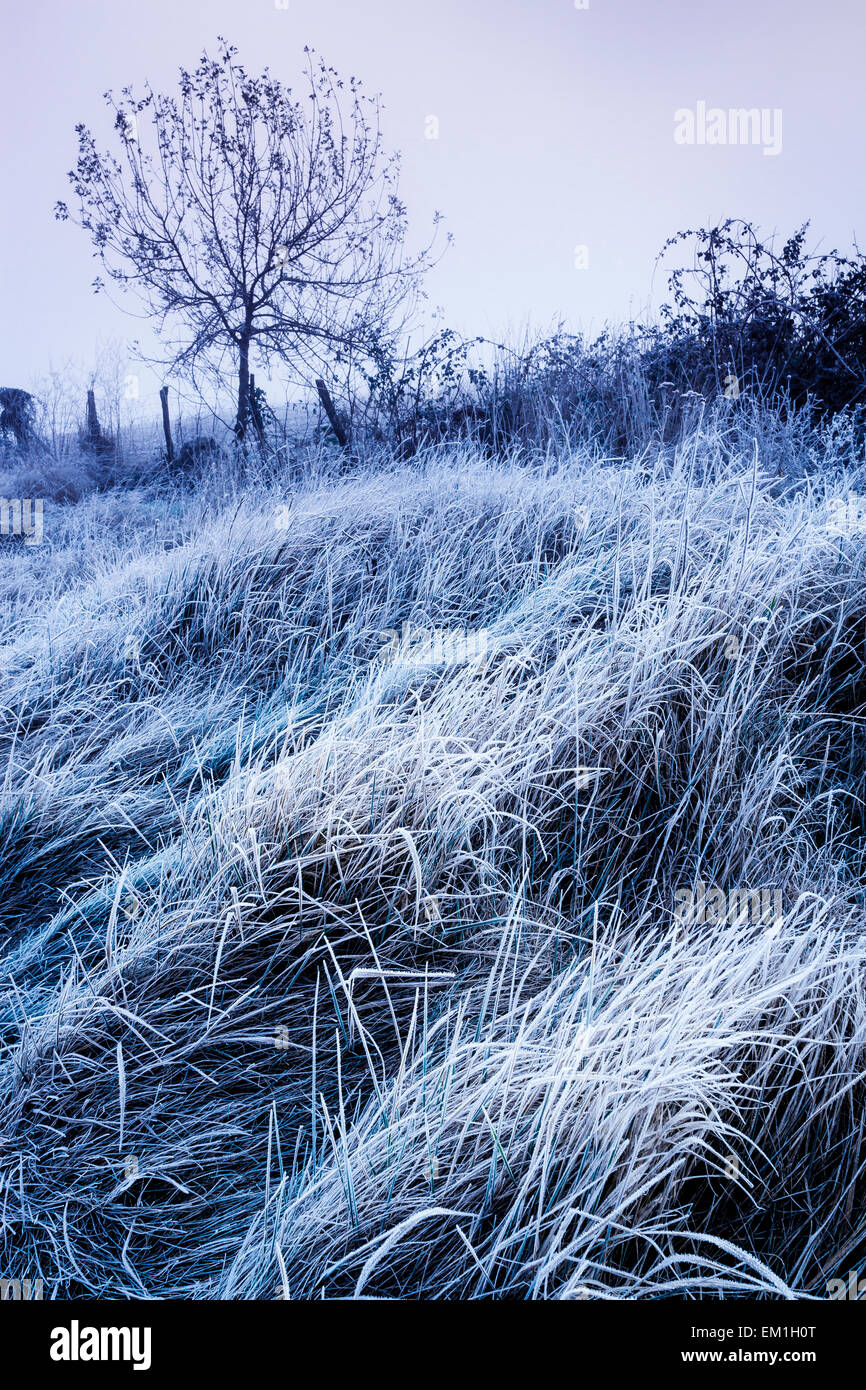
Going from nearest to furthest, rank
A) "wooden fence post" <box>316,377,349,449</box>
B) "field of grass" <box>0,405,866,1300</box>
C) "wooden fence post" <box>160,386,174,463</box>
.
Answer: "field of grass" <box>0,405,866,1300</box> < "wooden fence post" <box>316,377,349,449</box> < "wooden fence post" <box>160,386,174,463</box>

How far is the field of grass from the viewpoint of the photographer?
39.2 inches

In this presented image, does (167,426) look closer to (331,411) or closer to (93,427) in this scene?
(93,427)

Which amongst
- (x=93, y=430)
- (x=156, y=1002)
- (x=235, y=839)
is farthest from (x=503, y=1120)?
(x=93, y=430)

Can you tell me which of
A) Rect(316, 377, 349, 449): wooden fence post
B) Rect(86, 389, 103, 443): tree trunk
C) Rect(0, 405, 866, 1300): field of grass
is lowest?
Rect(0, 405, 866, 1300): field of grass

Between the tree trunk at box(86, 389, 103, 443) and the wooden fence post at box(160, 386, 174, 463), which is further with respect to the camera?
the tree trunk at box(86, 389, 103, 443)

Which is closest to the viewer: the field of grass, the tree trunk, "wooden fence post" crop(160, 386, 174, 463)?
the field of grass

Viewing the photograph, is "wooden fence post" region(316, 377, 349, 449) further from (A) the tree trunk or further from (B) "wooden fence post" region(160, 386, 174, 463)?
(A) the tree trunk

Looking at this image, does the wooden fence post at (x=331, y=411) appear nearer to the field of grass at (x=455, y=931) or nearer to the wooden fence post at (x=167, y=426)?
the wooden fence post at (x=167, y=426)

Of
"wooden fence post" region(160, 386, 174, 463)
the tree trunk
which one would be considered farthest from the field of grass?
the tree trunk

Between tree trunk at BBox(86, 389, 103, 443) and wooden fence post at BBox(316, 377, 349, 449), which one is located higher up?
tree trunk at BBox(86, 389, 103, 443)

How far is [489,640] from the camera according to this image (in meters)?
2.18

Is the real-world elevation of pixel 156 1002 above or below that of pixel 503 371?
below
